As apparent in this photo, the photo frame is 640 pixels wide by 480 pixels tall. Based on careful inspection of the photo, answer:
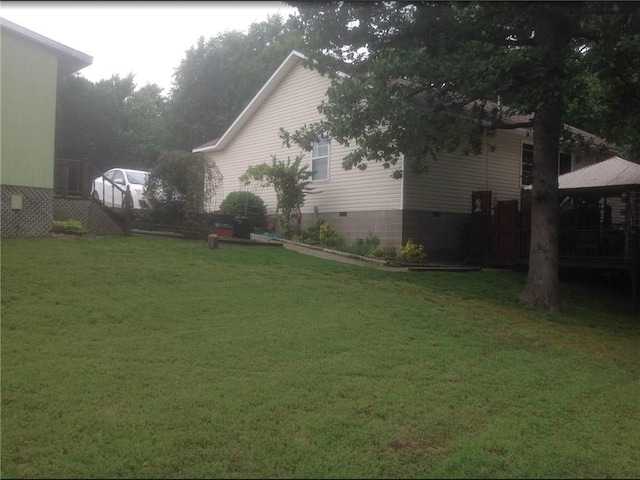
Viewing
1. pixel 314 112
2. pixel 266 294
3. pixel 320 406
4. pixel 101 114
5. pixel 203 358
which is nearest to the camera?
pixel 320 406

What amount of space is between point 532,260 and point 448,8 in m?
5.12

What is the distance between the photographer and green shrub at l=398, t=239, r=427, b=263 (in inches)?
645

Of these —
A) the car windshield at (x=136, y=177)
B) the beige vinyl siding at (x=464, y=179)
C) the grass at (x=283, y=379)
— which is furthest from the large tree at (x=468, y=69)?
the car windshield at (x=136, y=177)

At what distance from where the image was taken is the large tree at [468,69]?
1141cm

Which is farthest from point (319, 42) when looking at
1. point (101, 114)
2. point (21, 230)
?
point (101, 114)

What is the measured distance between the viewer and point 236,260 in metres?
13.1

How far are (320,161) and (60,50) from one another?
814cm

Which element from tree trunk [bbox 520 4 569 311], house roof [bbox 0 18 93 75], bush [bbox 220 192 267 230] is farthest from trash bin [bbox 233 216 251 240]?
tree trunk [bbox 520 4 569 311]

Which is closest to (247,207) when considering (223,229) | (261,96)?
(223,229)

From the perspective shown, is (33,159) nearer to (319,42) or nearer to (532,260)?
(319,42)

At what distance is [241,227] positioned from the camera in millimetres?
17859

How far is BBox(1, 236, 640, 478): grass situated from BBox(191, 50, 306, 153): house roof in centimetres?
1051

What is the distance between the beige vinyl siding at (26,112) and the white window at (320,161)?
7954 mm

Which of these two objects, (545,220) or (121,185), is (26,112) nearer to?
(121,185)
